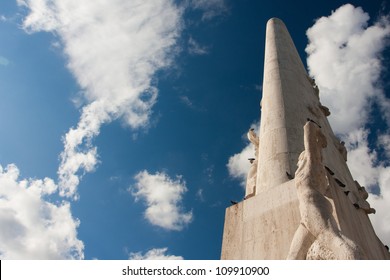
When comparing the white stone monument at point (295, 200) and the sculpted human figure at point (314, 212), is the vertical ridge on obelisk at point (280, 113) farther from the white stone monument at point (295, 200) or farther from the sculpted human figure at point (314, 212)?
the sculpted human figure at point (314, 212)

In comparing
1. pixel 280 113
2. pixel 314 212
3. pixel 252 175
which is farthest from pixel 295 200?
pixel 280 113

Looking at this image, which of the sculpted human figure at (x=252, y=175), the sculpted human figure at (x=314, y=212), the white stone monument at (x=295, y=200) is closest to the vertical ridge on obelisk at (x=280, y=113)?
the white stone monument at (x=295, y=200)

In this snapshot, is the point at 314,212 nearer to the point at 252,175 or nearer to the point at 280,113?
the point at 252,175

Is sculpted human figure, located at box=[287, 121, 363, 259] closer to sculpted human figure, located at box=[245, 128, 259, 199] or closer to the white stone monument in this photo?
the white stone monument

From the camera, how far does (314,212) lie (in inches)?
219

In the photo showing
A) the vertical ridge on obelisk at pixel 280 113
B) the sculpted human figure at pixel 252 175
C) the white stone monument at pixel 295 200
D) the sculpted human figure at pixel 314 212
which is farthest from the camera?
the sculpted human figure at pixel 252 175

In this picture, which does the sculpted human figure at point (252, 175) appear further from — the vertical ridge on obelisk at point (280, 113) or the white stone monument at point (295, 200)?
the vertical ridge on obelisk at point (280, 113)

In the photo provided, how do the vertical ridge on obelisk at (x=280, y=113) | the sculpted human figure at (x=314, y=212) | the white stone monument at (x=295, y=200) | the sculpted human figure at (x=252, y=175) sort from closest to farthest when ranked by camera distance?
the sculpted human figure at (x=314, y=212), the white stone monument at (x=295, y=200), the vertical ridge on obelisk at (x=280, y=113), the sculpted human figure at (x=252, y=175)

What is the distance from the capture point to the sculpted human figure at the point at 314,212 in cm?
498

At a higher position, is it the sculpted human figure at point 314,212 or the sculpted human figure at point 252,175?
the sculpted human figure at point 252,175

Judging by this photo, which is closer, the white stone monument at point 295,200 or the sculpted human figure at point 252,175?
the white stone monument at point 295,200

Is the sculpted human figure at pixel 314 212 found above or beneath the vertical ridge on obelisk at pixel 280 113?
beneath

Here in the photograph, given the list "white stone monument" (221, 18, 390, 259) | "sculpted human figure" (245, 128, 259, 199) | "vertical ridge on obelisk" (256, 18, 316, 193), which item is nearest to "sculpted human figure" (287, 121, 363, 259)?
"white stone monument" (221, 18, 390, 259)
